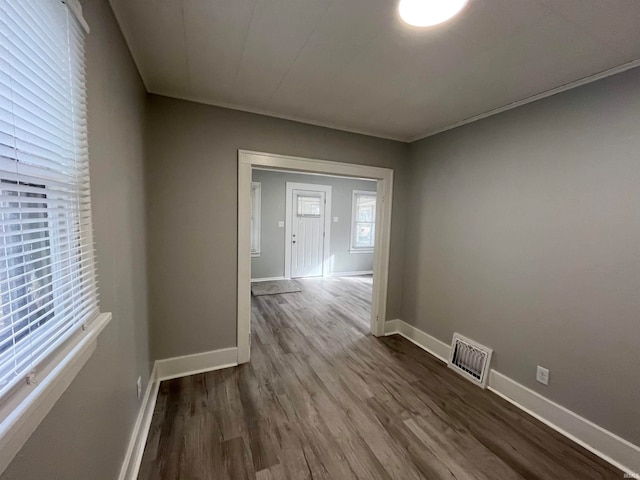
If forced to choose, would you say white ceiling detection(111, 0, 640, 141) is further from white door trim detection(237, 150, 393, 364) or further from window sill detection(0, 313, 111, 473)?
window sill detection(0, 313, 111, 473)

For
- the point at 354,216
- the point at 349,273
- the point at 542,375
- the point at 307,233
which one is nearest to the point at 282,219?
the point at 307,233

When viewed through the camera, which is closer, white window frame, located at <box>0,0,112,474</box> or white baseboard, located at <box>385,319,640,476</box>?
white window frame, located at <box>0,0,112,474</box>

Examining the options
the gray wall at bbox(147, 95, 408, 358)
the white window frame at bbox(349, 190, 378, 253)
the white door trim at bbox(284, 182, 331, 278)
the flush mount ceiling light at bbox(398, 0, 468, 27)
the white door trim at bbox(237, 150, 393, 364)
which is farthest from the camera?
the white window frame at bbox(349, 190, 378, 253)

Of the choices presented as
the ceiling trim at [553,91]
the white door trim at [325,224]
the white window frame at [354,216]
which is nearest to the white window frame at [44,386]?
the ceiling trim at [553,91]

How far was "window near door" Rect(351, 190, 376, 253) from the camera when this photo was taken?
21.2 ft

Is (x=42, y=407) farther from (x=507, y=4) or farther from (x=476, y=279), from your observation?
(x=476, y=279)

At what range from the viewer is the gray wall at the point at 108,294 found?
764mm

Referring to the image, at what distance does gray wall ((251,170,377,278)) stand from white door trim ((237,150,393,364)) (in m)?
2.99

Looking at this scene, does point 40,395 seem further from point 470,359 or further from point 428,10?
point 470,359

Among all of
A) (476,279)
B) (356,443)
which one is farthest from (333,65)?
(356,443)

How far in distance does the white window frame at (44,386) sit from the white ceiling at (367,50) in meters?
0.65

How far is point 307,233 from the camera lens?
19.9ft

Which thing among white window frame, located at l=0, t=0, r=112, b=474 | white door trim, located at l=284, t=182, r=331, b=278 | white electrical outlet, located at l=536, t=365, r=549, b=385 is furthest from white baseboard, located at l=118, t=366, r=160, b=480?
white door trim, located at l=284, t=182, r=331, b=278

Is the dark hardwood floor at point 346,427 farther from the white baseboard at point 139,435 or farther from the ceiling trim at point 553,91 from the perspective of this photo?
the ceiling trim at point 553,91
